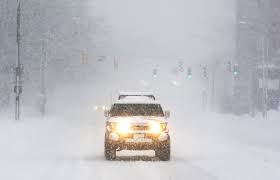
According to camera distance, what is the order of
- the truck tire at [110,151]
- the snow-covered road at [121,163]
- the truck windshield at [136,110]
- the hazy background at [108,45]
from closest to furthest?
the snow-covered road at [121,163]
the truck tire at [110,151]
the truck windshield at [136,110]
the hazy background at [108,45]

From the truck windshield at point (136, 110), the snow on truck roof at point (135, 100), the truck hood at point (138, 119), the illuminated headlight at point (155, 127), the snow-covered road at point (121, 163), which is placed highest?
the snow on truck roof at point (135, 100)

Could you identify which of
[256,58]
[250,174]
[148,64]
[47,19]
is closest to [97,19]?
[256,58]

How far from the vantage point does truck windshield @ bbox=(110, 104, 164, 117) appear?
23156mm

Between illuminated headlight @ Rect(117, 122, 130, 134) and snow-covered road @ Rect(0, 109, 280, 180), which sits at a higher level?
illuminated headlight @ Rect(117, 122, 130, 134)

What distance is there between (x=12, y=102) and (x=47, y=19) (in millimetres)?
8867

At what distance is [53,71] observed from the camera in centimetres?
8150

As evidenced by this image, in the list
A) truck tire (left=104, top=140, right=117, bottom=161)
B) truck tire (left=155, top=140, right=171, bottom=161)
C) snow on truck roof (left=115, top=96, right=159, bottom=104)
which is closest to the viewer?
truck tire (left=155, top=140, right=171, bottom=161)

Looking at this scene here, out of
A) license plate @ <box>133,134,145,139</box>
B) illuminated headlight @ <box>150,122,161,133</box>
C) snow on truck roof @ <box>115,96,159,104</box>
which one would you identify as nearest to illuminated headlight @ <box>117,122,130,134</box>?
license plate @ <box>133,134,145,139</box>

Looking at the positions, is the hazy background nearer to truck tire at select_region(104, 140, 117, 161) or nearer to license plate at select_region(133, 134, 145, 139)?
truck tire at select_region(104, 140, 117, 161)

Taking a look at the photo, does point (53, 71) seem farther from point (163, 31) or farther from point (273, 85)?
point (163, 31)

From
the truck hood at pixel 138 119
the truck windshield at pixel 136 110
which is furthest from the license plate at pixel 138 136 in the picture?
the truck windshield at pixel 136 110

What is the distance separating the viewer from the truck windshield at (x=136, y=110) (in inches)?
912

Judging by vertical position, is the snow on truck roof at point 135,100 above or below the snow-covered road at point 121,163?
above

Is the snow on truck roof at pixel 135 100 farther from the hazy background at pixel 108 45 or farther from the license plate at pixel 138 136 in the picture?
the hazy background at pixel 108 45
